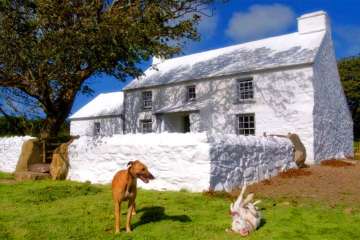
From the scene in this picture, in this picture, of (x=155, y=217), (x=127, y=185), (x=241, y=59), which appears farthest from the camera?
(x=241, y=59)

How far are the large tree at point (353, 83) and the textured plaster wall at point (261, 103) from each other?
2573cm

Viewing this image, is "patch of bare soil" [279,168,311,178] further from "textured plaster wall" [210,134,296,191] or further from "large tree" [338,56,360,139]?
"large tree" [338,56,360,139]

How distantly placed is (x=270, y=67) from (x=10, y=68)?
1396 centimetres

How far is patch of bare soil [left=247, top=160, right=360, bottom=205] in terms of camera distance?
11412mm

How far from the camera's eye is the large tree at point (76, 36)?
1545 cm

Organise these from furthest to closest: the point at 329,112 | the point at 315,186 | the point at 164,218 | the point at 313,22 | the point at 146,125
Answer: the point at 146,125 < the point at 313,22 < the point at 329,112 < the point at 315,186 < the point at 164,218

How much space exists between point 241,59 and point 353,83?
2475 cm

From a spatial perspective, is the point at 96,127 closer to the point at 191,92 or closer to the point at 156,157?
the point at 191,92

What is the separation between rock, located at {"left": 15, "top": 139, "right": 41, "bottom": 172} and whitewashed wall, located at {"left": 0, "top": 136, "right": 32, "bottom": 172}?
1.45m

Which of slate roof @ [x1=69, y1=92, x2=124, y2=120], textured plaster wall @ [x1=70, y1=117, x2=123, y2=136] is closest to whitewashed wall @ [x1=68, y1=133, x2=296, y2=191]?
textured plaster wall @ [x1=70, y1=117, x2=123, y2=136]

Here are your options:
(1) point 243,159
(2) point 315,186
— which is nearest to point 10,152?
(1) point 243,159

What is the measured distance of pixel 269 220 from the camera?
8531 millimetres

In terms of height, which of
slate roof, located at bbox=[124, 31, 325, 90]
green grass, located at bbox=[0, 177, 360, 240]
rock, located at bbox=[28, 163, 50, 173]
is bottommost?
green grass, located at bbox=[0, 177, 360, 240]

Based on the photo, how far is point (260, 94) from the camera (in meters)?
22.2
